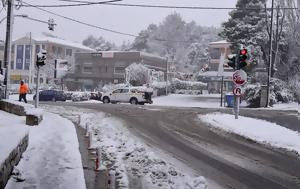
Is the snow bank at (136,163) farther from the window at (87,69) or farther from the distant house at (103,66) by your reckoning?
the window at (87,69)

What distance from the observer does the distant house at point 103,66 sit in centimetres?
7294

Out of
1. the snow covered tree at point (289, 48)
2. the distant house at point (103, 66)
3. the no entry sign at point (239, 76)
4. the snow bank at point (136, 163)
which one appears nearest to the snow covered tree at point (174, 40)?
the distant house at point (103, 66)

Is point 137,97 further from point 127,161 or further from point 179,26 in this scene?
point 179,26

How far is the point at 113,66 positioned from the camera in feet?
243

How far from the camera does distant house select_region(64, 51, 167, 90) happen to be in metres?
72.9

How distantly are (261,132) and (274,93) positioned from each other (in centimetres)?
2661

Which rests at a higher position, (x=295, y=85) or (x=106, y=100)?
(x=295, y=85)

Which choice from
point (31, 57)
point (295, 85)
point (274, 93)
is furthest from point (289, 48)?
point (31, 57)

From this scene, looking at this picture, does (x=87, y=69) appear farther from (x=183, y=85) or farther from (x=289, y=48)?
(x=289, y=48)

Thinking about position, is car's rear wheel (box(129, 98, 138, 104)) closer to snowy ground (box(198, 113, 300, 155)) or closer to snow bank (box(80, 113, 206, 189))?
snowy ground (box(198, 113, 300, 155))

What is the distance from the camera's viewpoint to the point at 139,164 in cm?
1091

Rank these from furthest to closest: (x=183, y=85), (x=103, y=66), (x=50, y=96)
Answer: (x=103, y=66) < (x=183, y=85) < (x=50, y=96)

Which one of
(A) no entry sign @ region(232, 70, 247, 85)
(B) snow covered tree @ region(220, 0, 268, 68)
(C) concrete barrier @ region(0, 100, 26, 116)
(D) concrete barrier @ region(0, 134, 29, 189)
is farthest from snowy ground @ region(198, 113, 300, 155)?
(B) snow covered tree @ region(220, 0, 268, 68)

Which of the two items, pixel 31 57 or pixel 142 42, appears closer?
pixel 31 57
